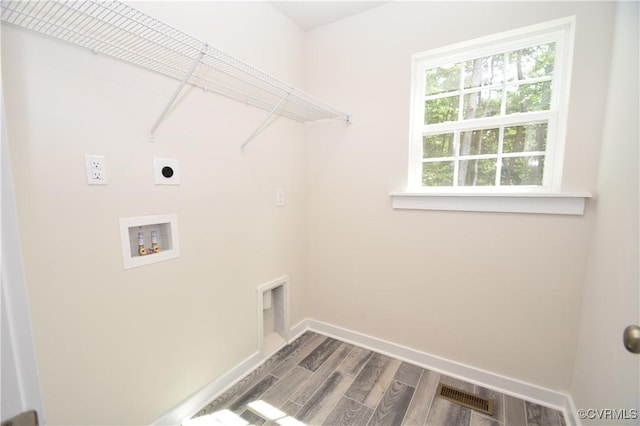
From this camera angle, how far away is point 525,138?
1.59 metres

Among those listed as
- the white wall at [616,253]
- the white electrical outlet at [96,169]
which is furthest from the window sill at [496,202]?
the white electrical outlet at [96,169]

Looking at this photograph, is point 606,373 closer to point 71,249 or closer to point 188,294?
point 188,294

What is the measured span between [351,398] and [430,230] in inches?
46.4

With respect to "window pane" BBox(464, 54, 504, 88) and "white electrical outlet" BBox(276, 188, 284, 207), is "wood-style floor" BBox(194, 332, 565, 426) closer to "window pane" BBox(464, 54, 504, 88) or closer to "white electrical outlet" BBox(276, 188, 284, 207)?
"white electrical outlet" BBox(276, 188, 284, 207)

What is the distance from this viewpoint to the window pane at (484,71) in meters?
1.64

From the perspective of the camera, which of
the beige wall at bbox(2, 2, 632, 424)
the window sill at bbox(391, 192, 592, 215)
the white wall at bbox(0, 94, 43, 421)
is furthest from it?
the window sill at bbox(391, 192, 592, 215)

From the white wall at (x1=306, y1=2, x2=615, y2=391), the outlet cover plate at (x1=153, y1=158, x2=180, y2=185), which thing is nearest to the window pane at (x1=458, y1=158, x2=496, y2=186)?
the white wall at (x1=306, y1=2, x2=615, y2=391)

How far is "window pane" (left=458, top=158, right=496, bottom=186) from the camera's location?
1.69m

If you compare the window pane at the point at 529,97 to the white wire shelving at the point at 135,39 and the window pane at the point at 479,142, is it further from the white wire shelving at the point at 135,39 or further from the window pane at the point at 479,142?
the white wire shelving at the point at 135,39

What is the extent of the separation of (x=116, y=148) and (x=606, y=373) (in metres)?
A: 2.31

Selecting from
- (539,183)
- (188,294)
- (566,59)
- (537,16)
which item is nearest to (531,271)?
(539,183)

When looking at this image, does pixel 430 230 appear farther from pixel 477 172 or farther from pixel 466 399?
pixel 466 399

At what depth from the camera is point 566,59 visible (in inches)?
56.7

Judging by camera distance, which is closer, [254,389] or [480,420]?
[480,420]
